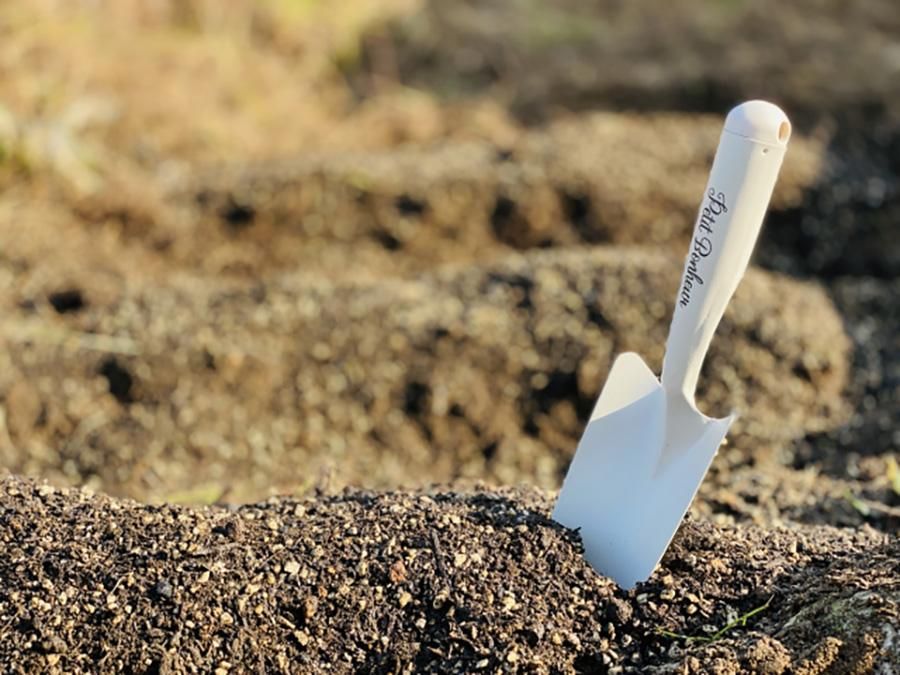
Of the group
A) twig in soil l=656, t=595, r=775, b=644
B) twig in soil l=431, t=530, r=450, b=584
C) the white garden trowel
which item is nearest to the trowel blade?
the white garden trowel

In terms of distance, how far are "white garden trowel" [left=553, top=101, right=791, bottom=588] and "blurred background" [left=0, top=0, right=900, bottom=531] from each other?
2.29 feet

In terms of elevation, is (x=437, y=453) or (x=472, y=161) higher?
(x=472, y=161)

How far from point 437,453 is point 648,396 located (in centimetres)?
162

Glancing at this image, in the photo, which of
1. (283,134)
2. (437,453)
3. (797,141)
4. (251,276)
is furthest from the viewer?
(283,134)

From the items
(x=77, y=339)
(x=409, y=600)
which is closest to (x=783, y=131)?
(x=409, y=600)

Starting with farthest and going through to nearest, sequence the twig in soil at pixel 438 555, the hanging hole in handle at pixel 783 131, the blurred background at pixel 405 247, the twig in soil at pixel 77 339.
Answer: the twig in soil at pixel 77 339
the blurred background at pixel 405 247
the twig in soil at pixel 438 555
the hanging hole in handle at pixel 783 131

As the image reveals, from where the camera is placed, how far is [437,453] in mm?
3543

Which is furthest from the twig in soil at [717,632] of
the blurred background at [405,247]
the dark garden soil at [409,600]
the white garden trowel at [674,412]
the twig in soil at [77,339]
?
the twig in soil at [77,339]

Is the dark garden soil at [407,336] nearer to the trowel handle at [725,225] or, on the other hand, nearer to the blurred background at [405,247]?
the blurred background at [405,247]

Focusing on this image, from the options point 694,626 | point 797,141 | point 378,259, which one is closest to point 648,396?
point 694,626

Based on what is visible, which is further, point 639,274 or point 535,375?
point 639,274

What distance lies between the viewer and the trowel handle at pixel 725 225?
64.6 inches

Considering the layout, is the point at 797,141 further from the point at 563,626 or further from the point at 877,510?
the point at 563,626

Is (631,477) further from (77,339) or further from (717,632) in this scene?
(77,339)
